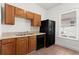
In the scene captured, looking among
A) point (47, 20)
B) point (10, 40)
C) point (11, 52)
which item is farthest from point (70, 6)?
point (11, 52)

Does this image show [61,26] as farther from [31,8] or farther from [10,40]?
[10,40]

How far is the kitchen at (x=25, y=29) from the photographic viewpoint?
6.41 ft

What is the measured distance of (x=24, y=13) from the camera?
2.58 metres

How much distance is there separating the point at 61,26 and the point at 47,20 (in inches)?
27.8

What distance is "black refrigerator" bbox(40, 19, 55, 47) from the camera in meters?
3.25

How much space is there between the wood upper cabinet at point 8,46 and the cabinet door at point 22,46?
0.15 m

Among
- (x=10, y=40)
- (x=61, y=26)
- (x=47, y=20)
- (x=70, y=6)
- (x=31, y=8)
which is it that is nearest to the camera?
(x=10, y=40)

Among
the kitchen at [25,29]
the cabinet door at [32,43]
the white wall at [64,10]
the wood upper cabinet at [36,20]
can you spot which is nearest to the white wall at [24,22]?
the kitchen at [25,29]

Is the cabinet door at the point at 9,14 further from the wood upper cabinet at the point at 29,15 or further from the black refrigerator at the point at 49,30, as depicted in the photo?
the black refrigerator at the point at 49,30

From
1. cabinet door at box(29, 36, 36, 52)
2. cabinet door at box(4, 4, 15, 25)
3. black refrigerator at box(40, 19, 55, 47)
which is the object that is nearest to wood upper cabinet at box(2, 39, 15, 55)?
cabinet door at box(4, 4, 15, 25)

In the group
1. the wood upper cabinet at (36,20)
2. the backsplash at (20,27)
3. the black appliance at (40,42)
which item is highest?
the wood upper cabinet at (36,20)

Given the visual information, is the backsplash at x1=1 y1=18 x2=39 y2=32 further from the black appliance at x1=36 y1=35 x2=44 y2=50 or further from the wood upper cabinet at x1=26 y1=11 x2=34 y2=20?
the black appliance at x1=36 y1=35 x2=44 y2=50

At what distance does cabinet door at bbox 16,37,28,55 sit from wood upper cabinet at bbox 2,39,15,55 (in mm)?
155

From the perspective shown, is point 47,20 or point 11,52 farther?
point 47,20
